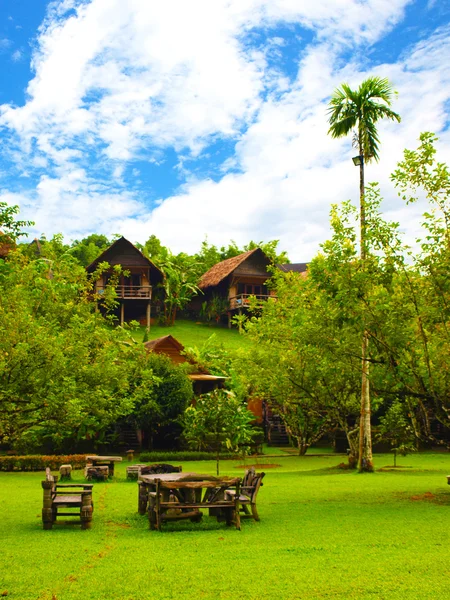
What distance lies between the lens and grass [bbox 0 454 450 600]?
6.84m

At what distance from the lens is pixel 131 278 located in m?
52.2

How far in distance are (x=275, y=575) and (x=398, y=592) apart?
147 cm

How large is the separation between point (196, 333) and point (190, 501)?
40.3 meters

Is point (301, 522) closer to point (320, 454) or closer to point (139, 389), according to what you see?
point (139, 389)

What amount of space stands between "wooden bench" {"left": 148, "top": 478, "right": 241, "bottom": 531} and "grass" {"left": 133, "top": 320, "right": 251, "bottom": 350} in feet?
112

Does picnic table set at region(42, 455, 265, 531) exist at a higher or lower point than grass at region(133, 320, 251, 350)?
lower

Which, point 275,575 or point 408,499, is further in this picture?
point 408,499

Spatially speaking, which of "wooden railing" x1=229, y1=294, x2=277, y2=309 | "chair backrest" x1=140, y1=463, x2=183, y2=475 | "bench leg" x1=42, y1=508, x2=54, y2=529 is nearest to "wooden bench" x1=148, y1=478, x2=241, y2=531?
"bench leg" x1=42, y1=508, x2=54, y2=529

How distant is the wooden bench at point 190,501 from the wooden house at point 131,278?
1493 inches

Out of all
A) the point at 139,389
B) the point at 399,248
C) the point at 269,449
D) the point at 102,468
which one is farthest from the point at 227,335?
the point at 399,248

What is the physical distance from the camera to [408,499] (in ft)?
47.8

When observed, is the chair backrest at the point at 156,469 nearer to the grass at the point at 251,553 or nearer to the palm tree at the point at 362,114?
the grass at the point at 251,553

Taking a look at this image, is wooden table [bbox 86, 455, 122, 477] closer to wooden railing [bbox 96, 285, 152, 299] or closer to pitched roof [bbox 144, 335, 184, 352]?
pitched roof [bbox 144, 335, 184, 352]

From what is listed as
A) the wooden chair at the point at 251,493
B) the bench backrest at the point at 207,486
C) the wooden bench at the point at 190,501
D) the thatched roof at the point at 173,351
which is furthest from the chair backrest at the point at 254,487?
the thatched roof at the point at 173,351
